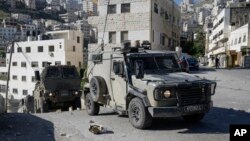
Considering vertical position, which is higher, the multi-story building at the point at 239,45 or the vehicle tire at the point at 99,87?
the multi-story building at the point at 239,45

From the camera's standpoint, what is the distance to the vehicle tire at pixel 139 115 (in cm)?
943

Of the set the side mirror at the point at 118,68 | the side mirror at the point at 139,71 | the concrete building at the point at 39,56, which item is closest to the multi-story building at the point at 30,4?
the concrete building at the point at 39,56

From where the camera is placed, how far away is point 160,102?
29.8 feet

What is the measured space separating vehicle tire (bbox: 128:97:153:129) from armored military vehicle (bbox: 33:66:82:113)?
6.72 metres

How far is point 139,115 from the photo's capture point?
31.5ft

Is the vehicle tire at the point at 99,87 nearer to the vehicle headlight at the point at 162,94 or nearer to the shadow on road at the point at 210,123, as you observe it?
the shadow on road at the point at 210,123

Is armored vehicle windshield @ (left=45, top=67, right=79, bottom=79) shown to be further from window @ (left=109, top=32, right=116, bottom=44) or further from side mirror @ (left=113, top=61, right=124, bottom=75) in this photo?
window @ (left=109, top=32, right=116, bottom=44)

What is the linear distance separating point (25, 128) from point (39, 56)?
43.8 meters

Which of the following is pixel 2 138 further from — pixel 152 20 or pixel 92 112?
pixel 152 20

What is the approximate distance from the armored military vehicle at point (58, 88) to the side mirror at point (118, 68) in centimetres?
586

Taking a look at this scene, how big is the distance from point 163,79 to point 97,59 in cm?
322

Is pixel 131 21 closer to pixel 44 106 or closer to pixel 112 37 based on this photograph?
pixel 112 37

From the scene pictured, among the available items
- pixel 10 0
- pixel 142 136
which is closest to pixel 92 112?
pixel 142 136

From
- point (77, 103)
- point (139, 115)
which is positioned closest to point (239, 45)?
point (77, 103)
